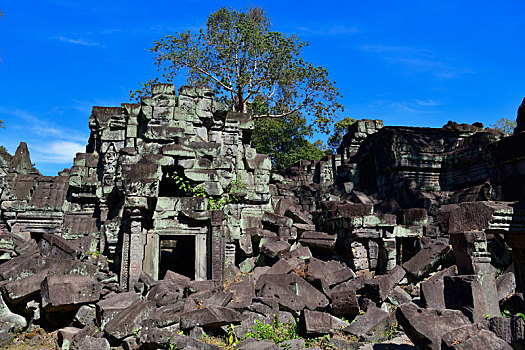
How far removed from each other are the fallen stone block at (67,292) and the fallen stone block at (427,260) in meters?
6.48

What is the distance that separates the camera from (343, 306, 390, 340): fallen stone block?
21.7 feet

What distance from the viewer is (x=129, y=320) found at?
6.73 meters

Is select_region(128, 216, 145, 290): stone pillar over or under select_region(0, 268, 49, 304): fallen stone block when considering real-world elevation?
over

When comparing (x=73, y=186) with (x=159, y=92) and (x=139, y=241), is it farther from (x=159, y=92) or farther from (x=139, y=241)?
(x=139, y=241)

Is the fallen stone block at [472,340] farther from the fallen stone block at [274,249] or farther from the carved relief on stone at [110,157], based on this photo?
the carved relief on stone at [110,157]

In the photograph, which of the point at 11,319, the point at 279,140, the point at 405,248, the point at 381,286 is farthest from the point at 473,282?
the point at 279,140

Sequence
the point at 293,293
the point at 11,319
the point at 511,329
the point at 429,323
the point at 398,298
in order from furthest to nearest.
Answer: the point at 398,298 < the point at 11,319 < the point at 293,293 < the point at 429,323 < the point at 511,329

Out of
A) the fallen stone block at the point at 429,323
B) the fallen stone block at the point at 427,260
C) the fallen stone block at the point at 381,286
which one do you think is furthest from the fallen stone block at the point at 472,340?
the fallen stone block at the point at 427,260

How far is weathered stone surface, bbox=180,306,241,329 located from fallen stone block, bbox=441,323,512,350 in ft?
10.9

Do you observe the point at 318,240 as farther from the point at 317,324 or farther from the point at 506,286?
the point at 506,286

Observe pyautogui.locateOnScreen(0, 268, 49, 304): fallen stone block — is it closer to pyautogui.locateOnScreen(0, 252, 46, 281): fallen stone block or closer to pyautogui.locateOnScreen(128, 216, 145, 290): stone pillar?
pyautogui.locateOnScreen(0, 252, 46, 281): fallen stone block

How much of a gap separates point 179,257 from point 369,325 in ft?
22.4

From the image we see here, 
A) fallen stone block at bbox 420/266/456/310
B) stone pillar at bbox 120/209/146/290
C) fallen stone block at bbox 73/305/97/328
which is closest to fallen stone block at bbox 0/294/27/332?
fallen stone block at bbox 73/305/97/328

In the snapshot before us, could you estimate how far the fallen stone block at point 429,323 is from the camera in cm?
487
